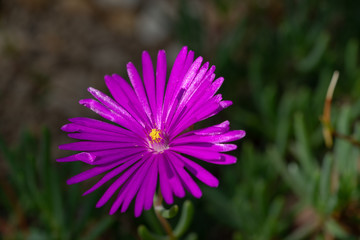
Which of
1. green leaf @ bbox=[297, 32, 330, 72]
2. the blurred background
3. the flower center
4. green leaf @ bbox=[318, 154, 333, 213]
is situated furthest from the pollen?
green leaf @ bbox=[297, 32, 330, 72]

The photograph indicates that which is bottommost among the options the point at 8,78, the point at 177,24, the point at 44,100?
the point at 177,24

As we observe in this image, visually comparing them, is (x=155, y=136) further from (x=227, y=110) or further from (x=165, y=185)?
(x=227, y=110)

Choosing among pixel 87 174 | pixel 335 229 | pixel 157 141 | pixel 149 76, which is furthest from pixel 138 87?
pixel 335 229

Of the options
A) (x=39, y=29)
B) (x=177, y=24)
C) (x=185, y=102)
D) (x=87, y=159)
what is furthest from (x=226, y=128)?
(x=39, y=29)

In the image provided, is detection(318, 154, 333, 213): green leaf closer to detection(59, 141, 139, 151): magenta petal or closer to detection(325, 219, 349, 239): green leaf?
detection(325, 219, 349, 239): green leaf

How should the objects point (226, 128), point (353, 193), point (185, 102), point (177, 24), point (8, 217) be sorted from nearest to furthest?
point (226, 128)
point (185, 102)
point (353, 193)
point (8, 217)
point (177, 24)

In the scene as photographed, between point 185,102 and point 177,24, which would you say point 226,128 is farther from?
point 177,24

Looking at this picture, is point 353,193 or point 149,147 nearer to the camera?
point 149,147

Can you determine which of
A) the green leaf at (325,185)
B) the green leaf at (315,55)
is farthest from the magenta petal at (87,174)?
the green leaf at (315,55)
